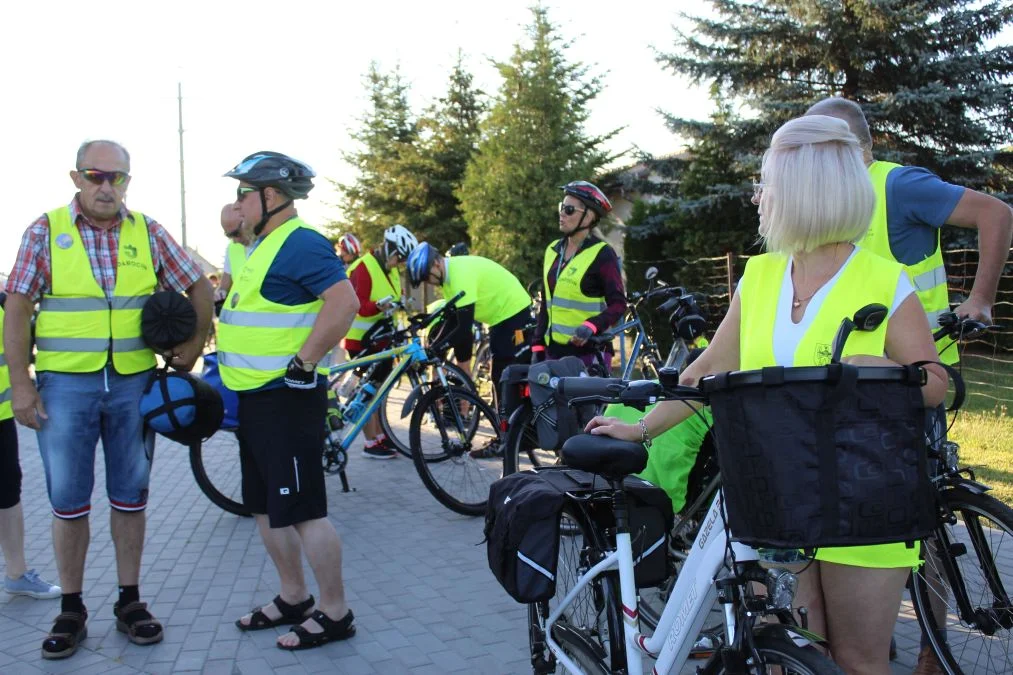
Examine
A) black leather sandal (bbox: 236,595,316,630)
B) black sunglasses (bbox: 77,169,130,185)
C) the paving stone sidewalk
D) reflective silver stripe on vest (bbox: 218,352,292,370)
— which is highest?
black sunglasses (bbox: 77,169,130,185)

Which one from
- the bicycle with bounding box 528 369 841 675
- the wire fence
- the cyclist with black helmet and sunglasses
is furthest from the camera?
the wire fence

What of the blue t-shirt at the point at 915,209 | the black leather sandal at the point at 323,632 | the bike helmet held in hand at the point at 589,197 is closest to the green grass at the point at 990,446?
the bike helmet held in hand at the point at 589,197

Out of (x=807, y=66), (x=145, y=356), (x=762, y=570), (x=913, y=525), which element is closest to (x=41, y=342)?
(x=145, y=356)

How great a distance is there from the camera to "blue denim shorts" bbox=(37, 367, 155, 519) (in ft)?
14.3

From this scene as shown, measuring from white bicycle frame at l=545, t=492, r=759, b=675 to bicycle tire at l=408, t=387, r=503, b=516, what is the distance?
3826 mm

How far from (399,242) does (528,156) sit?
17207mm

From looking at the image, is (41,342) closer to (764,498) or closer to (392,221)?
(764,498)

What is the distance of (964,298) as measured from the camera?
36.6 feet

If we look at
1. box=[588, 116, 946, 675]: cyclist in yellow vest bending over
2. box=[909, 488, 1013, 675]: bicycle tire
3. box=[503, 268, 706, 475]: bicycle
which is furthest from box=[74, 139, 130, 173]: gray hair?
box=[909, 488, 1013, 675]: bicycle tire

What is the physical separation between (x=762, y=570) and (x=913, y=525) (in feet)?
1.21

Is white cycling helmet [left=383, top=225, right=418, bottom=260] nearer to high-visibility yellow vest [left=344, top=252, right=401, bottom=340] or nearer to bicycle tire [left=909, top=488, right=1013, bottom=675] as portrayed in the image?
high-visibility yellow vest [left=344, top=252, right=401, bottom=340]

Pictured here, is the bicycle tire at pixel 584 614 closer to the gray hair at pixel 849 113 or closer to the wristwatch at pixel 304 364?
the wristwatch at pixel 304 364

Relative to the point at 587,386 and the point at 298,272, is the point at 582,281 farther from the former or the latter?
the point at 587,386

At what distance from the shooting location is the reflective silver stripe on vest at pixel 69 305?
14.4 feet
